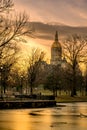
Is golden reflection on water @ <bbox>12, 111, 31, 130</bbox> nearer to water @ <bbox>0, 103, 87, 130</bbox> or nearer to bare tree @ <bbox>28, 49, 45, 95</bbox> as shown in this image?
water @ <bbox>0, 103, 87, 130</bbox>

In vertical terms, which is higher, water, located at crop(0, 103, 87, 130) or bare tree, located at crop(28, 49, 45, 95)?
bare tree, located at crop(28, 49, 45, 95)

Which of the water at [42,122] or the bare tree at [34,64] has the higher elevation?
the bare tree at [34,64]

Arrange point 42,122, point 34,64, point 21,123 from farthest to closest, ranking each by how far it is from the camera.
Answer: point 34,64 → point 42,122 → point 21,123

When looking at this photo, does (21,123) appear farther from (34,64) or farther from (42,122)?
(34,64)

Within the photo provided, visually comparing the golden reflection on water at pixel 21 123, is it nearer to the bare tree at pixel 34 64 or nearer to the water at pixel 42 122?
the water at pixel 42 122

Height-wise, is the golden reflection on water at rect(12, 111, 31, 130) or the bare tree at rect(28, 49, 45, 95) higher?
the bare tree at rect(28, 49, 45, 95)

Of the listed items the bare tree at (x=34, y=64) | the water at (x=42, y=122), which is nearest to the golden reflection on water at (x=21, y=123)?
the water at (x=42, y=122)

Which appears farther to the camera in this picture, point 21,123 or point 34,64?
point 34,64

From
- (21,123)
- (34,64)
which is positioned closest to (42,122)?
(21,123)

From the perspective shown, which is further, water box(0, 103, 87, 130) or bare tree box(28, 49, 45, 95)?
bare tree box(28, 49, 45, 95)

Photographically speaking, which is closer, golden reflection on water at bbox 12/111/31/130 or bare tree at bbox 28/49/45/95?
golden reflection on water at bbox 12/111/31/130

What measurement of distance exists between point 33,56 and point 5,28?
53841mm

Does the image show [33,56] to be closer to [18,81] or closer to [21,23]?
[18,81]

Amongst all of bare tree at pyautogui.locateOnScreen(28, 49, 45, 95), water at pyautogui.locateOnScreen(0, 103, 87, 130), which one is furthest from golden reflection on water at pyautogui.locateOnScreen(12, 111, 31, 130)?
bare tree at pyautogui.locateOnScreen(28, 49, 45, 95)
